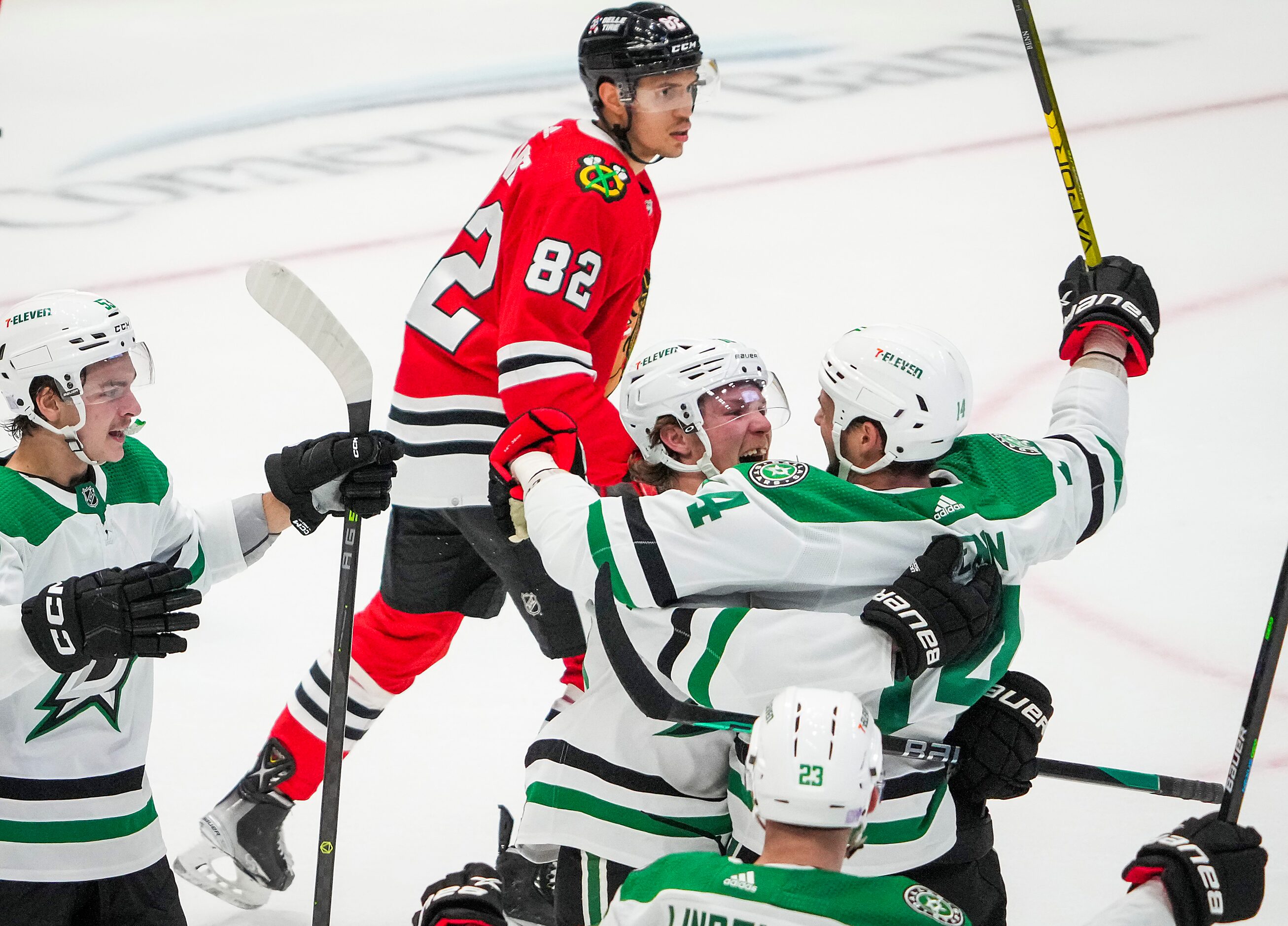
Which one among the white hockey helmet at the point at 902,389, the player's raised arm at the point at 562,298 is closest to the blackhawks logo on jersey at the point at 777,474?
the white hockey helmet at the point at 902,389

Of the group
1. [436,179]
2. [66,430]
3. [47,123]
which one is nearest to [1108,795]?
[66,430]

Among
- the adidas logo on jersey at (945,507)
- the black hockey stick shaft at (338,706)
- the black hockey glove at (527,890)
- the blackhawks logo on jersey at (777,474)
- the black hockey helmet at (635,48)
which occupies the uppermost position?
the black hockey helmet at (635,48)

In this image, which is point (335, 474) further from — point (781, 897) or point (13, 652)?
point (781, 897)

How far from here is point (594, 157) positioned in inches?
103

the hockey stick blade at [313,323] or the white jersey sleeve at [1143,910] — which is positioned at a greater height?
the hockey stick blade at [313,323]

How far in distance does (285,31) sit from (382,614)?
5.64m

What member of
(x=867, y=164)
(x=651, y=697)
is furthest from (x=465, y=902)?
(x=867, y=164)

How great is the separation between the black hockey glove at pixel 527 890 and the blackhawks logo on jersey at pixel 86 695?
77 centimetres

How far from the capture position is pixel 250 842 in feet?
9.21

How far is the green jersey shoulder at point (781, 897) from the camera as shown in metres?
1.40

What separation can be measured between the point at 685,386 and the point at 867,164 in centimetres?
406

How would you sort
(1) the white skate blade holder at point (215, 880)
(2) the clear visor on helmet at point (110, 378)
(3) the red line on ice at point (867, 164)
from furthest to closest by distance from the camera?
(3) the red line on ice at point (867, 164) → (1) the white skate blade holder at point (215, 880) → (2) the clear visor on helmet at point (110, 378)

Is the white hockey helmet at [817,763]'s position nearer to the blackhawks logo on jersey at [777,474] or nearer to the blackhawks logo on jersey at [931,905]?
the blackhawks logo on jersey at [931,905]

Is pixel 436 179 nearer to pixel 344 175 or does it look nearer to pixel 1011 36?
pixel 344 175
